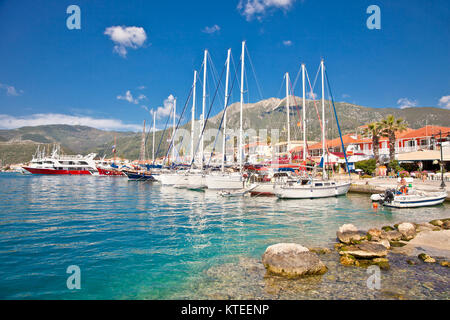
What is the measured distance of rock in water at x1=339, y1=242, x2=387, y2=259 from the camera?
9922 mm

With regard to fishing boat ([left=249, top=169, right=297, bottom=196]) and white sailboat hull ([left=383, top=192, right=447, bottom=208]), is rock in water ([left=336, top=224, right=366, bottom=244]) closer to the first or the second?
white sailboat hull ([left=383, top=192, right=447, bottom=208])

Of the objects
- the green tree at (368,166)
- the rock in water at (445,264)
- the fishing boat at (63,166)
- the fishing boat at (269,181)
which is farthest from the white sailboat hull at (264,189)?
the fishing boat at (63,166)

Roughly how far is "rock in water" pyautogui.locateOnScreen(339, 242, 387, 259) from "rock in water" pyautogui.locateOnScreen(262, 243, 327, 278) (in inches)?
75.8

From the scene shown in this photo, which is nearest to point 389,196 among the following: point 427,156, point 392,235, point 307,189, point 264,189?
point 307,189

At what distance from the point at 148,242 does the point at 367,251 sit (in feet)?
33.5

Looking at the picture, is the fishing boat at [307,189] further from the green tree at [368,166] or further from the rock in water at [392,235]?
the green tree at [368,166]

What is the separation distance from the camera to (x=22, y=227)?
15523mm

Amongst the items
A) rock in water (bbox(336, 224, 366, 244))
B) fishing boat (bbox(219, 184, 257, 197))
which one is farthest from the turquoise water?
fishing boat (bbox(219, 184, 257, 197))

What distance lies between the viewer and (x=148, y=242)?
12.7 metres

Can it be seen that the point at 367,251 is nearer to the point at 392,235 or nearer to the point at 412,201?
the point at 392,235

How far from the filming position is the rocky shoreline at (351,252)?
8.72 metres
